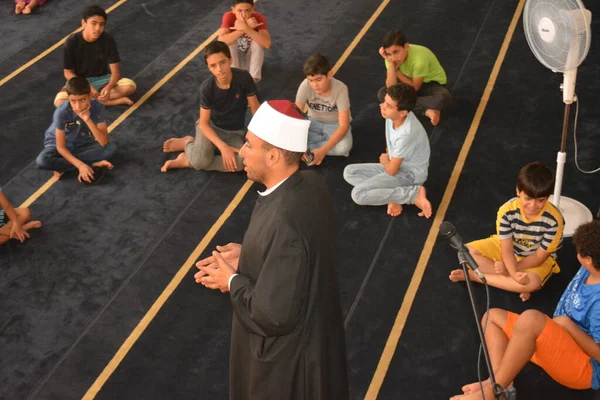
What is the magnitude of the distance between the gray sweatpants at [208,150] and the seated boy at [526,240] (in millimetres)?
2159

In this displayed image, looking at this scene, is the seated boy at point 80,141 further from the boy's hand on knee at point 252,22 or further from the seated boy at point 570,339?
the seated boy at point 570,339

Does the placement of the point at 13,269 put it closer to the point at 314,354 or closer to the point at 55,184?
the point at 55,184

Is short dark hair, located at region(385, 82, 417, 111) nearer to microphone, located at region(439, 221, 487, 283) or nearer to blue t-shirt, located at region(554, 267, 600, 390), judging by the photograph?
blue t-shirt, located at region(554, 267, 600, 390)

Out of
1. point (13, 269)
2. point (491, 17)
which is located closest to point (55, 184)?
point (13, 269)

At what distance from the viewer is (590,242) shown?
3732 mm

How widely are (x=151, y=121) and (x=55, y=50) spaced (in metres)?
1.94

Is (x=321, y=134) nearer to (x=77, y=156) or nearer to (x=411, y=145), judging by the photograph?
(x=411, y=145)

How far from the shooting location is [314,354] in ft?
10.3

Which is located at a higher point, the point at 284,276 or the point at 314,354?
the point at 284,276

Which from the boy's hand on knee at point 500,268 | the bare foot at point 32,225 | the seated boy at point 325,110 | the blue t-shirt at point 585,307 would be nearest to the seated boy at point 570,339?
the blue t-shirt at point 585,307

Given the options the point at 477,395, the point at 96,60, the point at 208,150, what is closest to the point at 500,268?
the point at 477,395

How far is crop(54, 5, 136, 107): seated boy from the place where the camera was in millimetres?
6594

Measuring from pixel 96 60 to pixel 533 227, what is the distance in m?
4.22

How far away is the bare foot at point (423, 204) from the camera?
5.42 metres
